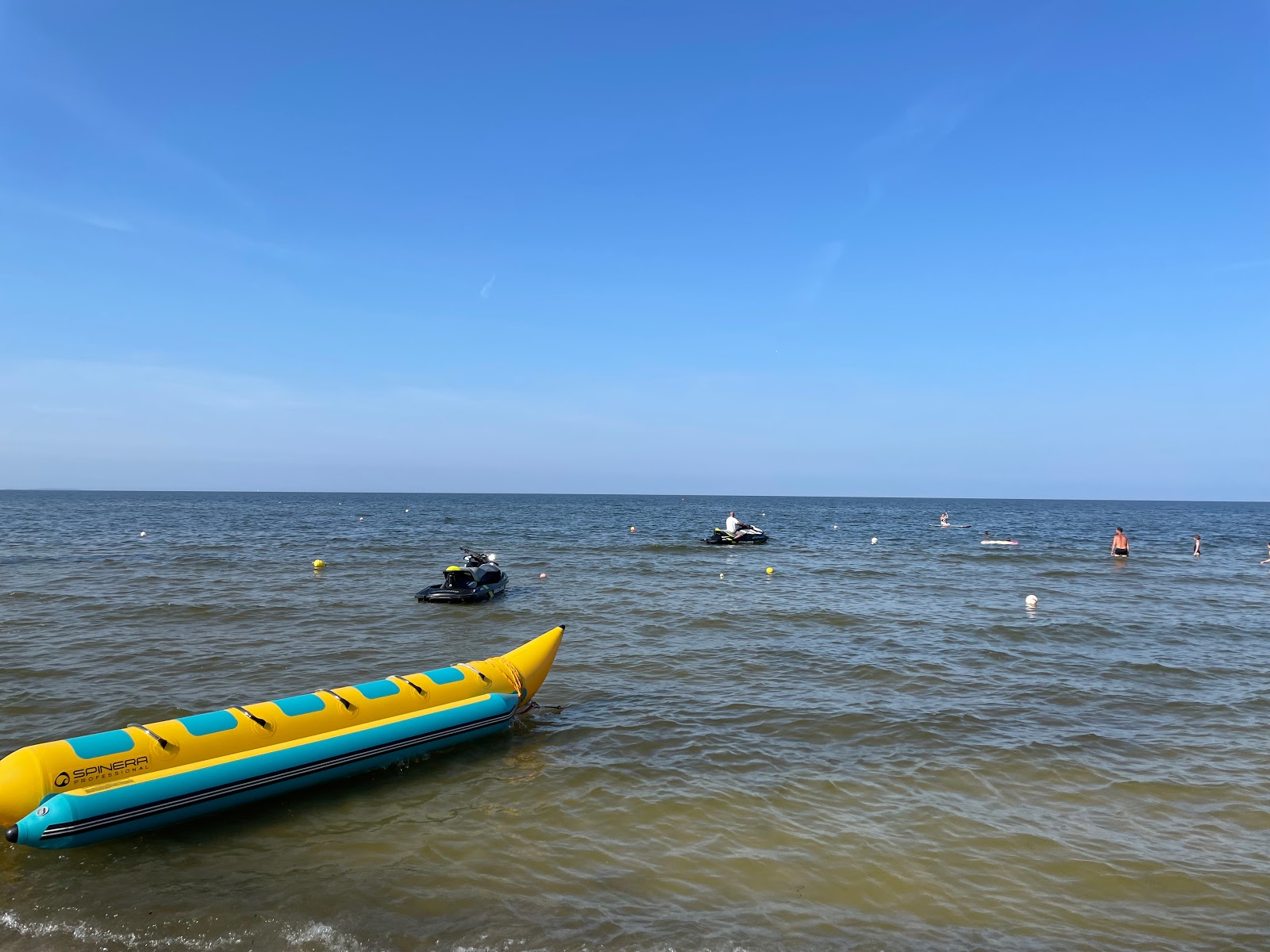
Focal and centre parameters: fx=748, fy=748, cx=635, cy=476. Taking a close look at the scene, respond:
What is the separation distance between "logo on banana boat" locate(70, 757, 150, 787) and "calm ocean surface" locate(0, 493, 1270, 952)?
0.73m

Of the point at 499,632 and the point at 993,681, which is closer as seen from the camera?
the point at 993,681

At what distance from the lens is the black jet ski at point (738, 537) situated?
45.5 m

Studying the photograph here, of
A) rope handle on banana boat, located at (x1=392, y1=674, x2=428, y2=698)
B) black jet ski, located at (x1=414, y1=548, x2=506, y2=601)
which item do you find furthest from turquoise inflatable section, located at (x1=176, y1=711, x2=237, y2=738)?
black jet ski, located at (x1=414, y1=548, x2=506, y2=601)

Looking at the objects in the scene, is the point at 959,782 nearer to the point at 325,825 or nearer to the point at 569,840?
the point at 569,840

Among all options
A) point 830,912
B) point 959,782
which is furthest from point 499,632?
point 830,912

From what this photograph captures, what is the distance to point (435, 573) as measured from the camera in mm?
31250

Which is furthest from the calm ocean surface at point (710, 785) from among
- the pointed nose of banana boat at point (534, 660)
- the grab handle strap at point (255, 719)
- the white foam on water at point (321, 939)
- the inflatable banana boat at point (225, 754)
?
the grab handle strap at point (255, 719)

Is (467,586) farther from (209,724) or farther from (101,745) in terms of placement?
(101,745)

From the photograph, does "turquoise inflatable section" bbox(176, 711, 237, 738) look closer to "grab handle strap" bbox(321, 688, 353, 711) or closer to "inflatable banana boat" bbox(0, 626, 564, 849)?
"inflatable banana boat" bbox(0, 626, 564, 849)

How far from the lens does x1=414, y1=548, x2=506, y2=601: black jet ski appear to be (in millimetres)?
23000

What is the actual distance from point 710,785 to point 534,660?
3900 millimetres

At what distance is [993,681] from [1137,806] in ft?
18.7

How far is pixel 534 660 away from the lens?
1231cm

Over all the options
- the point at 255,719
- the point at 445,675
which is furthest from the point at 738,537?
the point at 255,719
